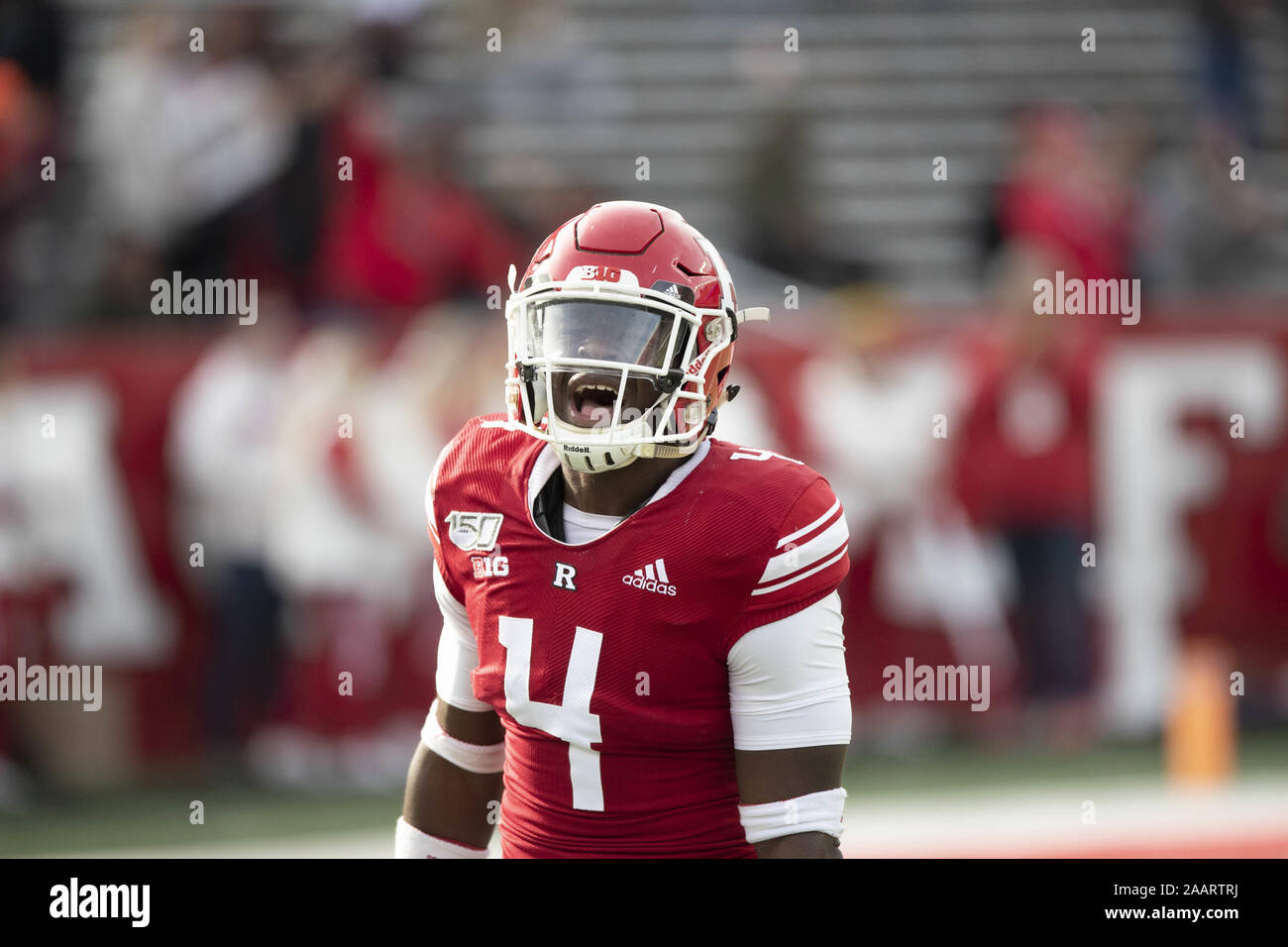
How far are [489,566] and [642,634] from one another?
0.30 metres

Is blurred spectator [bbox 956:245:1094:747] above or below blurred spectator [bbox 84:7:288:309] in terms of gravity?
below

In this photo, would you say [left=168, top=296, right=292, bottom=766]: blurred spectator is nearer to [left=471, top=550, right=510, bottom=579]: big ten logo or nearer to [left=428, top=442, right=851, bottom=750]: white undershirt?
[left=471, top=550, right=510, bottom=579]: big ten logo

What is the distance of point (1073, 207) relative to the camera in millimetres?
9469

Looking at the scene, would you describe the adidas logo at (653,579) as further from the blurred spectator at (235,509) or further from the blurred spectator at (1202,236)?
the blurred spectator at (1202,236)

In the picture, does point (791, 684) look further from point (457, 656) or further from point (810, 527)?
point (457, 656)

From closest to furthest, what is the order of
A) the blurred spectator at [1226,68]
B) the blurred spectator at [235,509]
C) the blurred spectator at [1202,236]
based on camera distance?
the blurred spectator at [235,509] < the blurred spectator at [1202,236] < the blurred spectator at [1226,68]

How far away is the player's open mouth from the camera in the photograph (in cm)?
295

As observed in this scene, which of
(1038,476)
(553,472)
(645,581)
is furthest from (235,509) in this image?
(645,581)

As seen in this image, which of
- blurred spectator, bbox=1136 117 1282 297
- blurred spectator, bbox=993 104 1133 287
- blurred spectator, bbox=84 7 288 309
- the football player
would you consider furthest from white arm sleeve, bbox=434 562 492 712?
blurred spectator, bbox=1136 117 1282 297

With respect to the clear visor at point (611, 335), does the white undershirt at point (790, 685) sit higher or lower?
lower

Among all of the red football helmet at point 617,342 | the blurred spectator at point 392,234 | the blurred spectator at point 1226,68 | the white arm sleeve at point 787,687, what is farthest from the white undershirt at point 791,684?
the blurred spectator at point 1226,68

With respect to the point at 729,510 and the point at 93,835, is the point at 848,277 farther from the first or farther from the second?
the point at 729,510

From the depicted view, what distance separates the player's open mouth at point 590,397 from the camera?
2947 millimetres
